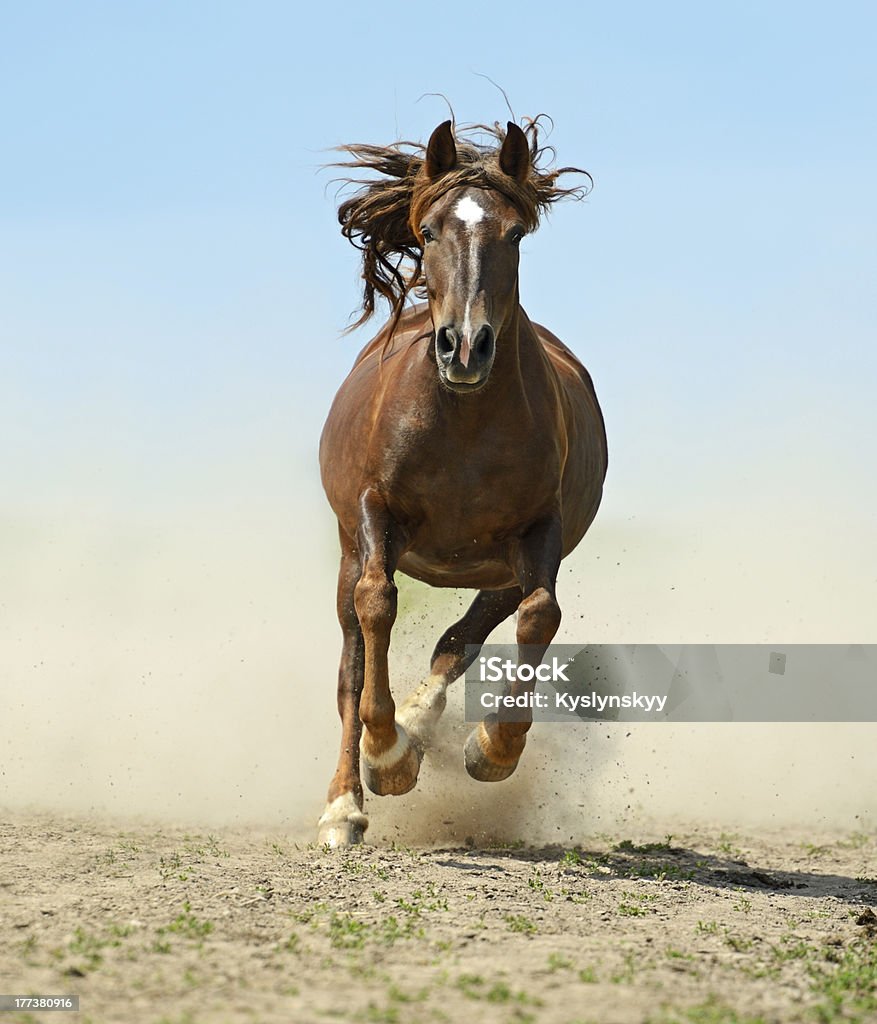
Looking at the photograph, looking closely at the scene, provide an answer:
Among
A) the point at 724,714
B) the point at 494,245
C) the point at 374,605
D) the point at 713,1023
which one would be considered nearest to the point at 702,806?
the point at 724,714

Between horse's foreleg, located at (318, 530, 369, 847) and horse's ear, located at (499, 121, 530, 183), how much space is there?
2.40 metres

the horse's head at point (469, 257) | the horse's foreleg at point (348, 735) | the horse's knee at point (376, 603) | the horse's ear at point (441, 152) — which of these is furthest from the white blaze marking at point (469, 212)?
the horse's foreleg at point (348, 735)

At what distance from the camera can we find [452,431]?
6727mm

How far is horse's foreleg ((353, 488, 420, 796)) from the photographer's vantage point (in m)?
6.50

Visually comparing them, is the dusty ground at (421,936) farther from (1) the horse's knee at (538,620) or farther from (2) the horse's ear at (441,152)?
(2) the horse's ear at (441,152)

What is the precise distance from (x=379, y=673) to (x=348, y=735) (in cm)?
126

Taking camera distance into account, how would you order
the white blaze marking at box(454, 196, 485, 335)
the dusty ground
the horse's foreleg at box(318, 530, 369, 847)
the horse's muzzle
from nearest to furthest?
the dusty ground < the horse's muzzle < the white blaze marking at box(454, 196, 485, 335) < the horse's foreleg at box(318, 530, 369, 847)

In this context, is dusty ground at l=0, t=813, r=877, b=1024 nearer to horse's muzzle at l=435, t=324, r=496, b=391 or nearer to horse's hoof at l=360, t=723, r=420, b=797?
horse's hoof at l=360, t=723, r=420, b=797

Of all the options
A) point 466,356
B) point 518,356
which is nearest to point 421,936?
point 466,356

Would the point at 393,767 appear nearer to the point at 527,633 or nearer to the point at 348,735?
the point at 527,633

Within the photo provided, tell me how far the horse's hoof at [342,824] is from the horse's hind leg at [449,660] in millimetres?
546

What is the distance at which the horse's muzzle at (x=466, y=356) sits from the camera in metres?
5.86

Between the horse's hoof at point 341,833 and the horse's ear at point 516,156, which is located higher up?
the horse's ear at point 516,156

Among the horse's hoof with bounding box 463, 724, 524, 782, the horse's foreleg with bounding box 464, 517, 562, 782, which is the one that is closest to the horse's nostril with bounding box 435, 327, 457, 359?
the horse's foreleg with bounding box 464, 517, 562, 782
